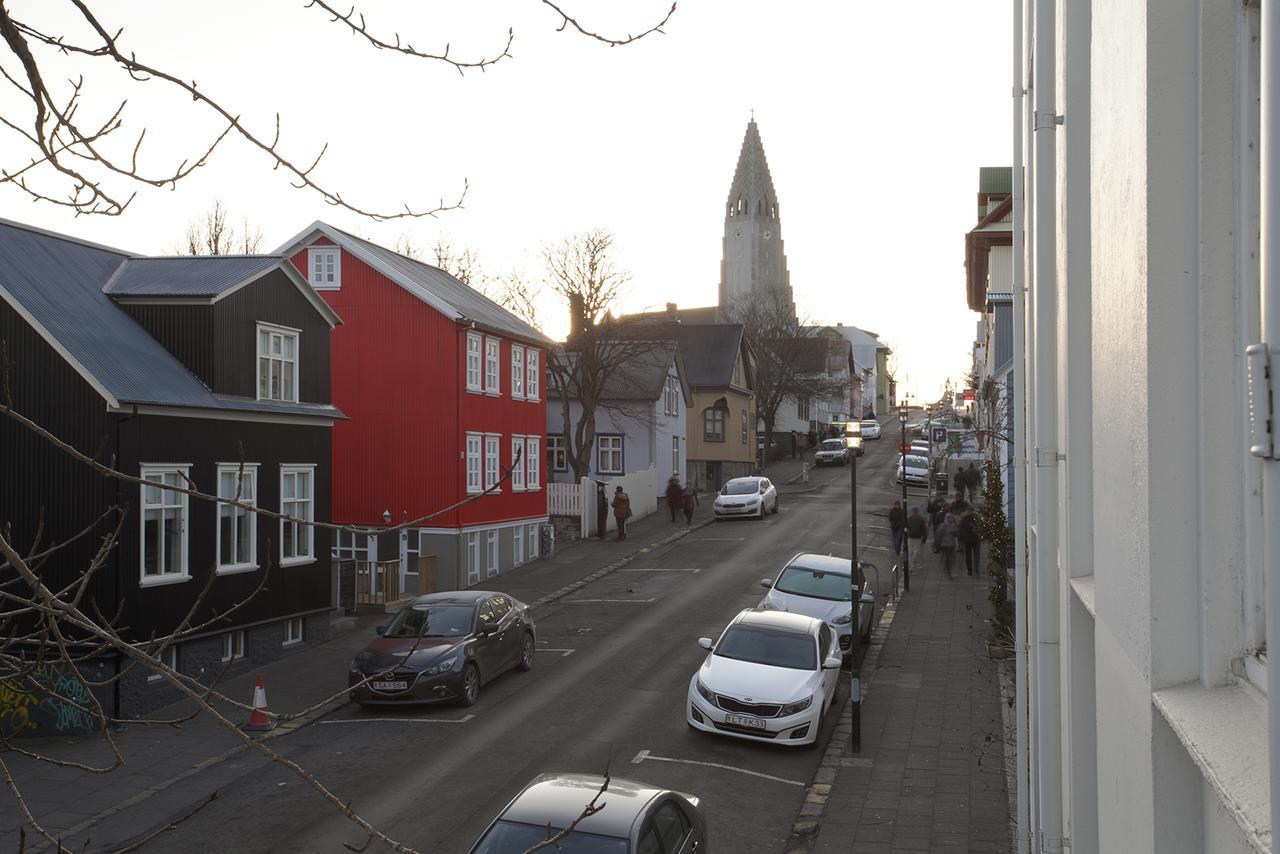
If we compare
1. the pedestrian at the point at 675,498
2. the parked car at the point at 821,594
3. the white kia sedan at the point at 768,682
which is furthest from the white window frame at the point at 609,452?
the white kia sedan at the point at 768,682

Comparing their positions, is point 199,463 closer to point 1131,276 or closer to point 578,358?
point 1131,276

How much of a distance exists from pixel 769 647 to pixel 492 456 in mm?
18120

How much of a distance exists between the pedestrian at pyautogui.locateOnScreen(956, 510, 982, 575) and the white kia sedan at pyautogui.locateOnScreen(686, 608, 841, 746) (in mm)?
13616

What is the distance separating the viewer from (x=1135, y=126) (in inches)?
113

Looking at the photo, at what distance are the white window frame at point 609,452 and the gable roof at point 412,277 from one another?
620 inches

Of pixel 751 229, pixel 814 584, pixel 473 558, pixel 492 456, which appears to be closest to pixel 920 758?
pixel 814 584

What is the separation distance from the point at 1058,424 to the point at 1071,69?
6.50ft

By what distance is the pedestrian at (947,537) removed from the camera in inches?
1187

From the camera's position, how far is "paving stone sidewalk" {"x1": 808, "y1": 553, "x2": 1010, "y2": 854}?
1243cm

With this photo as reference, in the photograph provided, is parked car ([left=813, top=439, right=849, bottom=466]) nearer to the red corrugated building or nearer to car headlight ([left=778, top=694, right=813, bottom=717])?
the red corrugated building

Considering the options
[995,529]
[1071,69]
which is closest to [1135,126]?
[1071,69]

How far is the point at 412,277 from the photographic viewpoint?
32.2m

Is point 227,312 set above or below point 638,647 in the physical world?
above

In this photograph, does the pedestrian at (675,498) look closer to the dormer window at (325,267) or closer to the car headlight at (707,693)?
the dormer window at (325,267)
